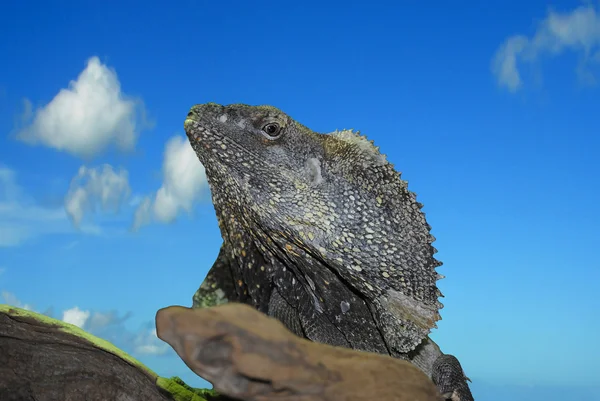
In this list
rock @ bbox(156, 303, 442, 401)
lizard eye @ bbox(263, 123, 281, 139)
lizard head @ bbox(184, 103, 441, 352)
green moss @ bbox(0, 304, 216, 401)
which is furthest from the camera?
lizard eye @ bbox(263, 123, 281, 139)

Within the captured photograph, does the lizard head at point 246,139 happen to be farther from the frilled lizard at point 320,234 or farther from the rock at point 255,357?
the rock at point 255,357

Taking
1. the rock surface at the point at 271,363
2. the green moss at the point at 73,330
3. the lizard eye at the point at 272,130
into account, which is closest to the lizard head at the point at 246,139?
the lizard eye at the point at 272,130

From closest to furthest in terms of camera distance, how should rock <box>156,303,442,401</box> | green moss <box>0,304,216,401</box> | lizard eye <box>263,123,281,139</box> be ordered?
rock <box>156,303,442,401</box>
green moss <box>0,304,216,401</box>
lizard eye <box>263,123,281,139</box>

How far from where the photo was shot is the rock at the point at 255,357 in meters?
1.73

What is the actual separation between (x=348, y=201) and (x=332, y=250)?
34cm

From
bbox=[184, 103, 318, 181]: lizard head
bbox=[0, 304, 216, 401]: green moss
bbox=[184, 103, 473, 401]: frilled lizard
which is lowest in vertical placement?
bbox=[0, 304, 216, 401]: green moss

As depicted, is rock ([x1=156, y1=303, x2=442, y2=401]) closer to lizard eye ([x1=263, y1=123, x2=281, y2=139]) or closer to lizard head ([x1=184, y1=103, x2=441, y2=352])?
lizard head ([x1=184, y1=103, x2=441, y2=352])

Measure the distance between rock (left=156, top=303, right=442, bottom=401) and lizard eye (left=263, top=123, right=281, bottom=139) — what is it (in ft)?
6.16

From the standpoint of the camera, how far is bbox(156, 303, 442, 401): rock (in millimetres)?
1728

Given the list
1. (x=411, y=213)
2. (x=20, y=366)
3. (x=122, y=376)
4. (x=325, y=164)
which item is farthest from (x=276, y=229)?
(x=20, y=366)

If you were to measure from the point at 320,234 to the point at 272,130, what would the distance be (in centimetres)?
75

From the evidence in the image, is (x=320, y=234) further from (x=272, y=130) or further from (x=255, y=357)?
(x=255, y=357)

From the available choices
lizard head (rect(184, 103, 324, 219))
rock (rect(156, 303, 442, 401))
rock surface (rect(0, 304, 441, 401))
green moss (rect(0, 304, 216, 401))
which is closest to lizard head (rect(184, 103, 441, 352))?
lizard head (rect(184, 103, 324, 219))

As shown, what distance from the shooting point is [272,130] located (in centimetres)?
355
